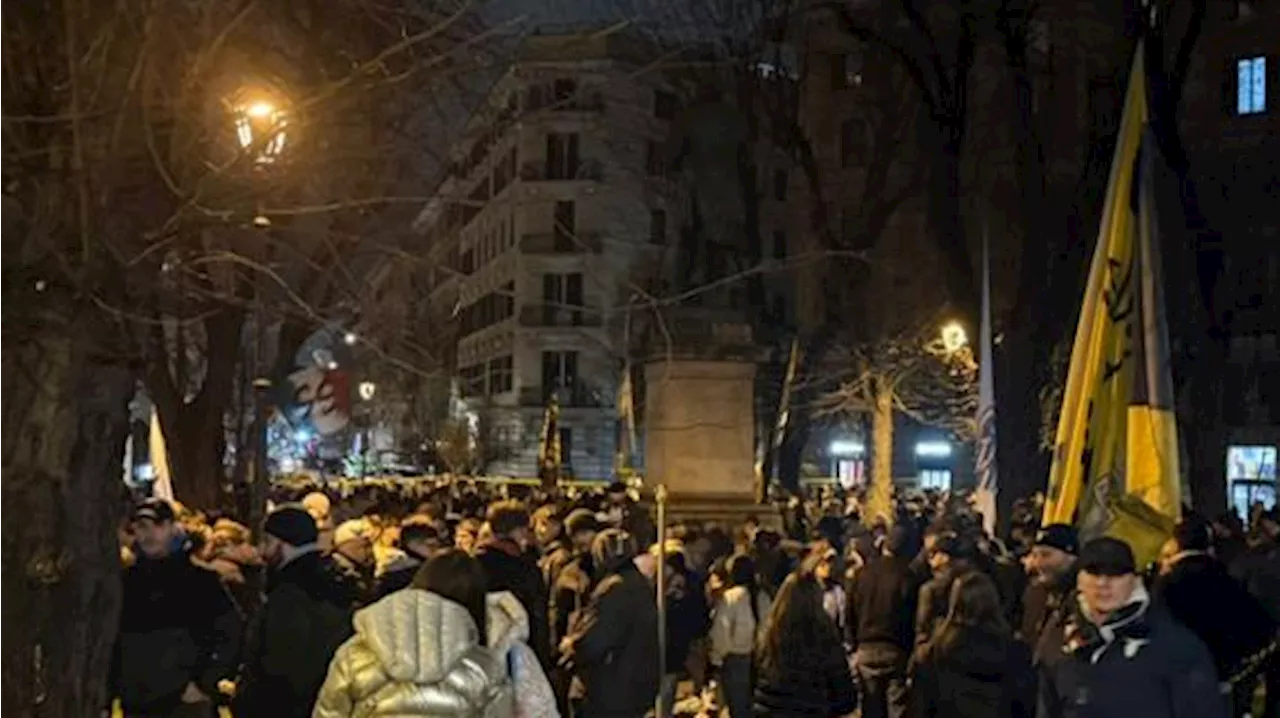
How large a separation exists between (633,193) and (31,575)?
243 feet

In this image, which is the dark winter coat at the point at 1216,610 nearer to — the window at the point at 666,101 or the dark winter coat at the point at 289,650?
the dark winter coat at the point at 289,650

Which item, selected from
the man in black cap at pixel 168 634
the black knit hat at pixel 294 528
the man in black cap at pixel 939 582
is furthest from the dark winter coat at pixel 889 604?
the black knit hat at pixel 294 528

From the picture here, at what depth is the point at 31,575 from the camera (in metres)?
7.27

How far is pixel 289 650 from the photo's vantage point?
8039 millimetres

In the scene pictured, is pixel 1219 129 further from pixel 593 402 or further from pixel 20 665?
pixel 20 665

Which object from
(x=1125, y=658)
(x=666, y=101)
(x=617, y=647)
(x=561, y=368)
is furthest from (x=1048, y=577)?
(x=561, y=368)

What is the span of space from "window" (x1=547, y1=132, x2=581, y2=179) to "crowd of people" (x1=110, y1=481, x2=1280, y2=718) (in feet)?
210

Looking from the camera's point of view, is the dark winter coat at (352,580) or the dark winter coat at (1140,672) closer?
the dark winter coat at (1140,672)

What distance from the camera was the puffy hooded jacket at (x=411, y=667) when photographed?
19.6ft

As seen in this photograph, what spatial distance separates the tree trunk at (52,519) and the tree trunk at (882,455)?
26.4 meters

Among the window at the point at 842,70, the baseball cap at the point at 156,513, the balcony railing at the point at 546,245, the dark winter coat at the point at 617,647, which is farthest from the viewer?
the balcony railing at the point at 546,245

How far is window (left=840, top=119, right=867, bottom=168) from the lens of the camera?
6788 cm

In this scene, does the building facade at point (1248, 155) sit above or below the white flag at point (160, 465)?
above

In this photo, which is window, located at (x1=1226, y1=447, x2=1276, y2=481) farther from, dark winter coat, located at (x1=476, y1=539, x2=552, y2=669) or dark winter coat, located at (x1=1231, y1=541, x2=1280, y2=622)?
dark winter coat, located at (x1=476, y1=539, x2=552, y2=669)
